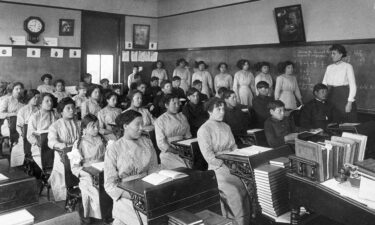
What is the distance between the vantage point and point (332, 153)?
2424 mm

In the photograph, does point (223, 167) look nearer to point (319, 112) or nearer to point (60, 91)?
point (319, 112)

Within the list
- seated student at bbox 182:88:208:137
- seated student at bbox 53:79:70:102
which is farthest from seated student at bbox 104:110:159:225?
seated student at bbox 53:79:70:102

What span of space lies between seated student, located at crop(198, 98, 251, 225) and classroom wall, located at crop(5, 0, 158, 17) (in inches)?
246

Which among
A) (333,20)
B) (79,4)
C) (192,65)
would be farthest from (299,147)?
(79,4)

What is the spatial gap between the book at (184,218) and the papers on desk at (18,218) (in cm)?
80

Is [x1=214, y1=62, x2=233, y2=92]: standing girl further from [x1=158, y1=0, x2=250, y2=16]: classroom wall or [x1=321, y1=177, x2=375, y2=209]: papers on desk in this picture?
[x1=321, y1=177, x2=375, y2=209]: papers on desk

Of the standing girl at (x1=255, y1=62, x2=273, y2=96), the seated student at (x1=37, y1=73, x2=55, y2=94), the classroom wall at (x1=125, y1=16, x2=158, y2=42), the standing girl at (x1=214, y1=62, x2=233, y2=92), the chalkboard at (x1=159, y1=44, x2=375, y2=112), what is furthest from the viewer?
the classroom wall at (x1=125, y1=16, x2=158, y2=42)

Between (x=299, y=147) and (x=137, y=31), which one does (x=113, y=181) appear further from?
(x=137, y=31)

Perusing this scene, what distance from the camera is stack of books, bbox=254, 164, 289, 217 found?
8.83 feet

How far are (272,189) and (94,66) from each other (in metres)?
7.58

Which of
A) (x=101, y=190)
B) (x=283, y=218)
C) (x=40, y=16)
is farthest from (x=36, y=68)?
(x=283, y=218)

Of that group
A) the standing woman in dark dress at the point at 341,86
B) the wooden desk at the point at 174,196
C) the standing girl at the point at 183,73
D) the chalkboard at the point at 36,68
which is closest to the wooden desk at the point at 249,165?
the wooden desk at the point at 174,196

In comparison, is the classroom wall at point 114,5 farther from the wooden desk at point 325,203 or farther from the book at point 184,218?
the wooden desk at point 325,203

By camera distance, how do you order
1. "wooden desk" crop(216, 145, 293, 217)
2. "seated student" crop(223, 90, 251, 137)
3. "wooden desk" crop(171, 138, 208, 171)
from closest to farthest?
"wooden desk" crop(216, 145, 293, 217) < "wooden desk" crop(171, 138, 208, 171) < "seated student" crop(223, 90, 251, 137)
